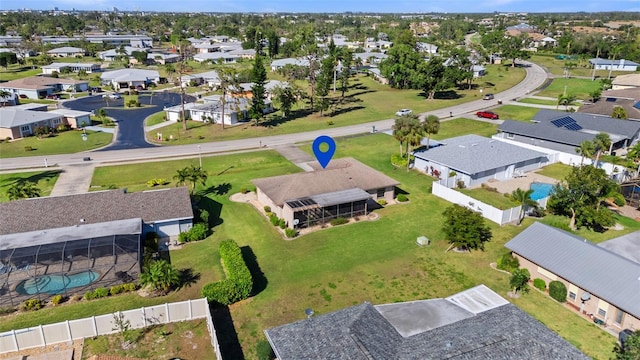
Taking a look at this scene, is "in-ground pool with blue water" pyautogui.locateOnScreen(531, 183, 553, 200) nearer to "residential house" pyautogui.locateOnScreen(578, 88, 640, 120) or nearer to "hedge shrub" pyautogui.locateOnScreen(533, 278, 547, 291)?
"hedge shrub" pyautogui.locateOnScreen(533, 278, 547, 291)

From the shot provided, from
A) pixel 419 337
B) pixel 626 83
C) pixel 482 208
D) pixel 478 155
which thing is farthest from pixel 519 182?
pixel 626 83

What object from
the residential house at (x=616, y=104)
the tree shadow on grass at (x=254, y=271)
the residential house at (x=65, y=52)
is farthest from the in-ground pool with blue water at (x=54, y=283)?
the residential house at (x=65, y=52)

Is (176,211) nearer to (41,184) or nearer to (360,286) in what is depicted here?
(360,286)

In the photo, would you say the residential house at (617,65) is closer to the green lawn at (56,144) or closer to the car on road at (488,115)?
the car on road at (488,115)

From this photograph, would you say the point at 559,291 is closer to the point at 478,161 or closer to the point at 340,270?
the point at 340,270

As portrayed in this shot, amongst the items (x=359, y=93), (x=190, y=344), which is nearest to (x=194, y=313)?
(x=190, y=344)

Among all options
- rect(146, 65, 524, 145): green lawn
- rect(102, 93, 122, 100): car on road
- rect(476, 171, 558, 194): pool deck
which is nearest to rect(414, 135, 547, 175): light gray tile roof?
rect(476, 171, 558, 194): pool deck
